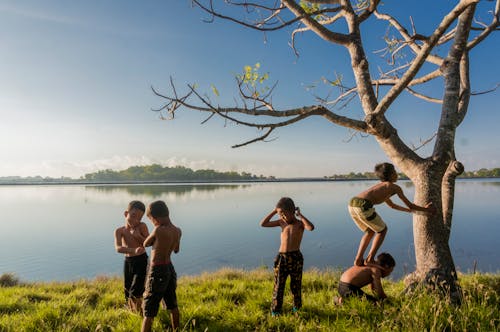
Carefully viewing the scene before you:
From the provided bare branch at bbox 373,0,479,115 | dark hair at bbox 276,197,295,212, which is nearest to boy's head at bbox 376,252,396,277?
dark hair at bbox 276,197,295,212

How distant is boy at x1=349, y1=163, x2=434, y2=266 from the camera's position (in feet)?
16.7

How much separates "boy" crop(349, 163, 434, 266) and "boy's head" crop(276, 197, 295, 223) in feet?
3.79

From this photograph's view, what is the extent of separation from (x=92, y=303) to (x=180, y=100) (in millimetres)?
4886

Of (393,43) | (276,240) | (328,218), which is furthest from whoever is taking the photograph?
(328,218)

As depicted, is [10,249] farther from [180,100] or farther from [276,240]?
[180,100]

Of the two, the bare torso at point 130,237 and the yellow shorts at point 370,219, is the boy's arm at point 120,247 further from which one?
the yellow shorts at point 370,219

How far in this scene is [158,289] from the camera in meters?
4.18

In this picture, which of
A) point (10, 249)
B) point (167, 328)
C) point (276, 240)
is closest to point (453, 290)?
point (167, 328)

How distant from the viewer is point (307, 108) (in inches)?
217

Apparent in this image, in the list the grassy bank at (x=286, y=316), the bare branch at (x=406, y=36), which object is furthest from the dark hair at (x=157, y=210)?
the bare branch at (x=406, y=36)

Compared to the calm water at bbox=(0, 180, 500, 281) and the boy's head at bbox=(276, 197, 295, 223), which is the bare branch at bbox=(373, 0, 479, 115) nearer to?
the boy's head at bbox=(276, 197, 295, 223)

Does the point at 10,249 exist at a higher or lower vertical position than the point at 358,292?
lower

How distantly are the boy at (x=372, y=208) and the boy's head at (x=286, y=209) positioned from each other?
3.79 ft

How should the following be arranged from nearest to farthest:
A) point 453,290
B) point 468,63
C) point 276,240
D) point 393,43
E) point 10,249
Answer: point 453,290 → point 468,63 → point 393,43 → point 10,249 → point 276,240
